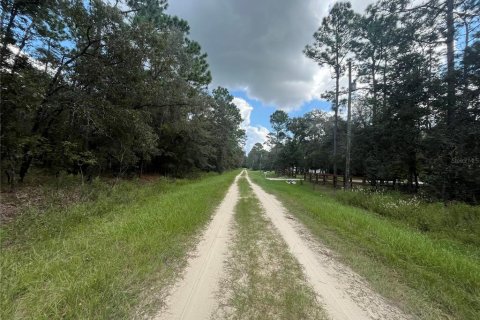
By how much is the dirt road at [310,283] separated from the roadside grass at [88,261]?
292 millimetres

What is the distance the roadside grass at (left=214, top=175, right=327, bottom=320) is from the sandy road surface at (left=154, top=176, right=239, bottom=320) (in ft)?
0.51

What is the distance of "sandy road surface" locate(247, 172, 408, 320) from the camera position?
2.80 metres

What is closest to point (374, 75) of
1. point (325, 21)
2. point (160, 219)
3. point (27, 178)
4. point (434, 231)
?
point (325, 21)

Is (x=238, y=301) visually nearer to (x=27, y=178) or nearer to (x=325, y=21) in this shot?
(x=27, y=178)

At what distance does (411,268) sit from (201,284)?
3.54 metres

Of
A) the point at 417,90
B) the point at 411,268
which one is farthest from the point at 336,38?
the point at 411,268

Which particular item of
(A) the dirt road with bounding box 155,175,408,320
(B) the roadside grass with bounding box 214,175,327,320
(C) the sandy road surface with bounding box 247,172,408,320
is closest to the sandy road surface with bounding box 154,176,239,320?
(A) the dirt road with bounding box 155,175,408,320

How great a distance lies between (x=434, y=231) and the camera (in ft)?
23.0

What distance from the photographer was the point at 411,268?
4086mm

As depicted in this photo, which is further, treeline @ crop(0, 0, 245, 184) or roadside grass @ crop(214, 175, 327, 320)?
treeline @ crop(0, 0, 245, 184)

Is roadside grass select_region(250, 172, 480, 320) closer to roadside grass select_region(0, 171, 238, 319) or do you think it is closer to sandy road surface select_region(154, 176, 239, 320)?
sandy road surface select_region(154, 176, 239, 320)

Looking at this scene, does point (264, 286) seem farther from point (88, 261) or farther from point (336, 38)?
point (336, 38)

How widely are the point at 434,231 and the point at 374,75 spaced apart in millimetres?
15591

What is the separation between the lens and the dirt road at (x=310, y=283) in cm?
275
